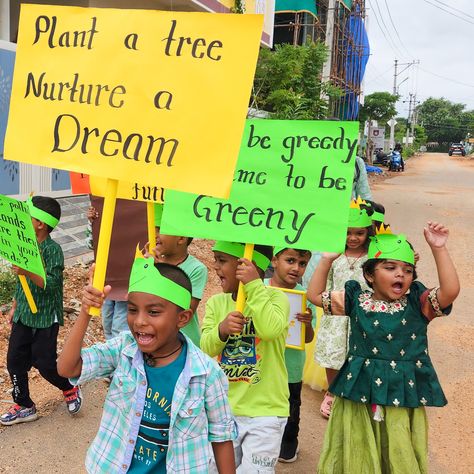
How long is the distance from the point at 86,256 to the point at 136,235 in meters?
3.23

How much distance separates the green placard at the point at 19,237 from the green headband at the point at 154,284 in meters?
1.28

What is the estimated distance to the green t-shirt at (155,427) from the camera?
2.01 meters

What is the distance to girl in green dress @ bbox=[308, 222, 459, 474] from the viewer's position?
2729mm

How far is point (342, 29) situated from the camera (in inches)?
1208

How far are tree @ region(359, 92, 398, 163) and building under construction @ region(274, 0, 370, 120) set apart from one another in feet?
9.96

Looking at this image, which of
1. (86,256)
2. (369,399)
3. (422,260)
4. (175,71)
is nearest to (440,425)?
(369,399)

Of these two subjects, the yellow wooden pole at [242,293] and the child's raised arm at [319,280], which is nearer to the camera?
the yellow wooden pole at [242,293]

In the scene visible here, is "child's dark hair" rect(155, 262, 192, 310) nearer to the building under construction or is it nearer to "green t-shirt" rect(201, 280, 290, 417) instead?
"green t-shirt" rect(201, 280, 290, 417)

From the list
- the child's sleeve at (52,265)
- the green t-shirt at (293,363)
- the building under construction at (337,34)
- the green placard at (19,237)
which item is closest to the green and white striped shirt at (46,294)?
the child's sleeve at (52,265)

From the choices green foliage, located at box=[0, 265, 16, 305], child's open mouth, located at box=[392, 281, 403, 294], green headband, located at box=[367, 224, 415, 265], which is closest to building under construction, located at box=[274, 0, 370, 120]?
green foliage, located at box=[0, 265, 16, 305]

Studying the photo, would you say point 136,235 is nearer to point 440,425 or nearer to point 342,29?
point 440,425

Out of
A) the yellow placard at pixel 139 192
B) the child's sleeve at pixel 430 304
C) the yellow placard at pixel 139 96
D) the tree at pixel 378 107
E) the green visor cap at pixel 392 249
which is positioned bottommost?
the child's sleeve at pixel 430 304

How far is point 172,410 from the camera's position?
6.44ft

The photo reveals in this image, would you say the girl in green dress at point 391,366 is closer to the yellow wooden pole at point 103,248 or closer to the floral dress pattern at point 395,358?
the floral dress pattern at point 395,358
